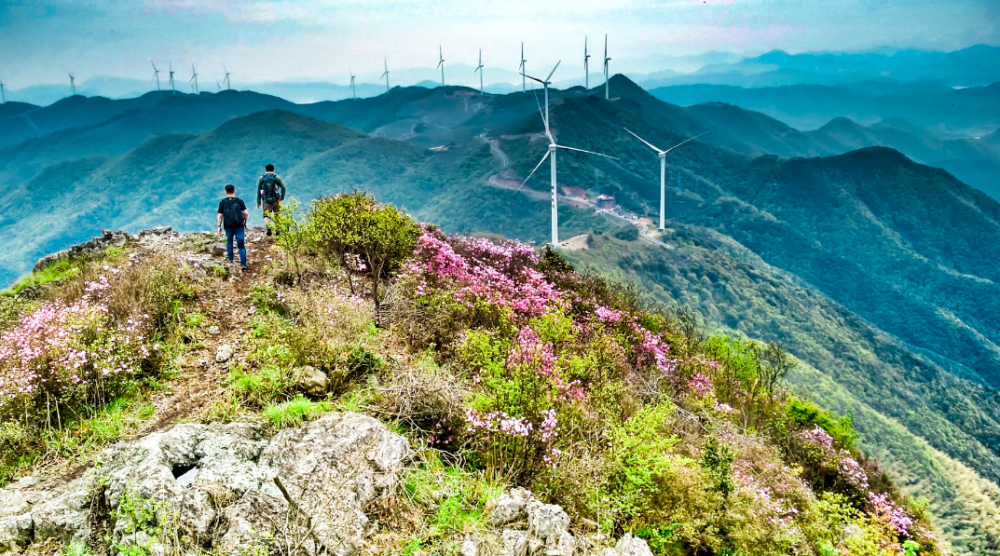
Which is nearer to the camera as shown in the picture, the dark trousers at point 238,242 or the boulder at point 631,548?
the boulder at point 631,548

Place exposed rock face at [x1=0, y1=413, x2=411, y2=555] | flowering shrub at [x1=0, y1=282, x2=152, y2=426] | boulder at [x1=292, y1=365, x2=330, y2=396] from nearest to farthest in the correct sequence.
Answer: exposed rock face at [x1=0, y1=413, x2=411, y2=555], flowering shrub at [x1=0, y1=282, x2=152, y2=426], boulder at [x1=292, y1=365, x2=330, y2=396]

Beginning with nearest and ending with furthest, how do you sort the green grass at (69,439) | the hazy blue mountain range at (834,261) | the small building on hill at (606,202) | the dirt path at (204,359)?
the green grass at (69,439), the dirt path at (204,359), the hazy blue mountain range at (834,261), the small building on hill at (606,202)

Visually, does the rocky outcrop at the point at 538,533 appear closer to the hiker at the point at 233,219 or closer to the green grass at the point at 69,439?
the green grass at the point at 69,439

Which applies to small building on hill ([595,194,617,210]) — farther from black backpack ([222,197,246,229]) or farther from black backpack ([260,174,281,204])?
black backpack ([222,197,246,229])

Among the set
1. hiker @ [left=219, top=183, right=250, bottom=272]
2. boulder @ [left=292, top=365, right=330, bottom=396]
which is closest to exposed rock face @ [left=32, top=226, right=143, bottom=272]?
hiker @ [left=219, top=183, right=250, bottom=272]

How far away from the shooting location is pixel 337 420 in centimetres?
736

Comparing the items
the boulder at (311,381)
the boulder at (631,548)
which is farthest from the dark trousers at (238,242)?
the boulder at (631,548)

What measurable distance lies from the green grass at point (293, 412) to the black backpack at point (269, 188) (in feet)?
33.1

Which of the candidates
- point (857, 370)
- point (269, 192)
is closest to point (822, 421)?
point (269, 192)

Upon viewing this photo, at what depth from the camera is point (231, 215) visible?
1405 cm

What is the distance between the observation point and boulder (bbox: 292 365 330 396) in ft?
28.1

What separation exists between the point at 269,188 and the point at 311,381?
9.69 meters

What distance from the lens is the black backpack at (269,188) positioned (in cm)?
1634

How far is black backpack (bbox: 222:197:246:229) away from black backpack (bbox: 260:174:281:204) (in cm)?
222
